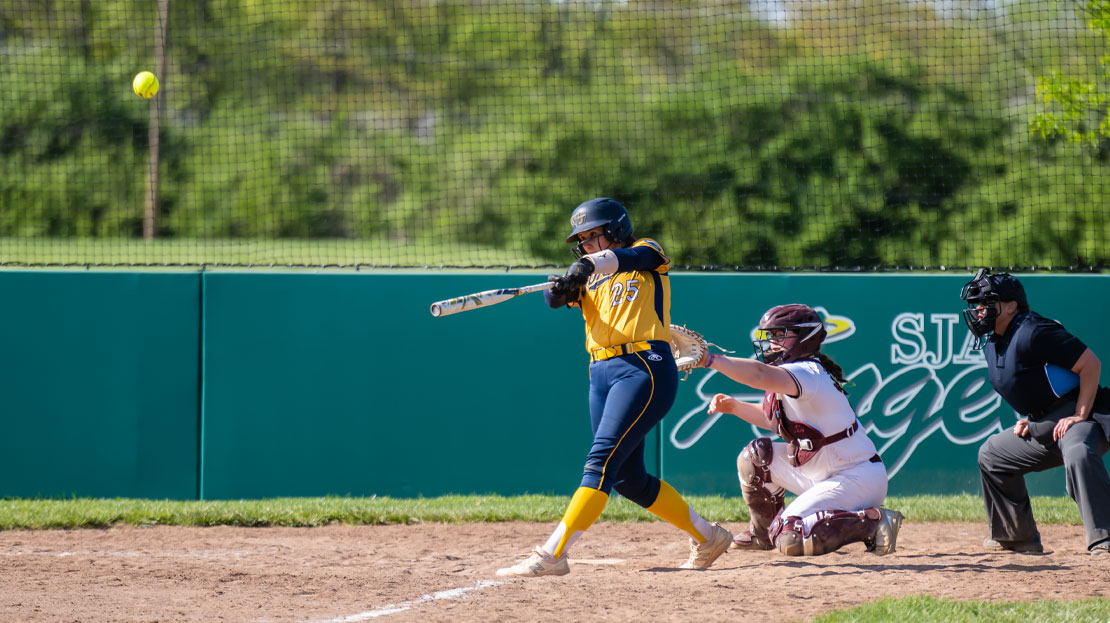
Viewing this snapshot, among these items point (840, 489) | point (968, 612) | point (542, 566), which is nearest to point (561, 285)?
point (542, 566)

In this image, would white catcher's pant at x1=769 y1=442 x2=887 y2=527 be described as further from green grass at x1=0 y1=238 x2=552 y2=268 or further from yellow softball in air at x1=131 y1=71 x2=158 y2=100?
green grass at x1=0 y1=238 x2=552 y2=268

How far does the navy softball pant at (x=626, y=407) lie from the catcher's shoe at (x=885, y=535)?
1.11 meters

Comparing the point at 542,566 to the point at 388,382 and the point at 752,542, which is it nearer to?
the point at 752,542

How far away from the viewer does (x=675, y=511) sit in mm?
4727

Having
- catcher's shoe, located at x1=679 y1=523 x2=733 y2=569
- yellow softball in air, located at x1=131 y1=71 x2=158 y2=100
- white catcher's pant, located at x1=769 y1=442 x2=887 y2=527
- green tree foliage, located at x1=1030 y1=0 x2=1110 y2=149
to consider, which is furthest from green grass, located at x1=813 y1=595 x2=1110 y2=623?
yellow softball in air, located at x1=131 y1=71 x2=158 y2=100

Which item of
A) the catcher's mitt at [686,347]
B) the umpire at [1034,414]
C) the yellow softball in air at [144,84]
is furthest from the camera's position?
the yellow softball in air at [144,84]

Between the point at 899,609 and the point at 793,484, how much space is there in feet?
4.06

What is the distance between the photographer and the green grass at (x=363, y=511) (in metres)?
6.22

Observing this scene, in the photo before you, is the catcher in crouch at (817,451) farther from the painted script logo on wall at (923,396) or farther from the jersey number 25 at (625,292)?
the painted script logo on wall at (923,396)

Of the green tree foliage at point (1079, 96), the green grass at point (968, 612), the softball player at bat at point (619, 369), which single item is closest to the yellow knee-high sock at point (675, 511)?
the softball player at bat at point (619, 369)

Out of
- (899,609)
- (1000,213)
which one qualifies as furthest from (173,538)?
(1000,213)

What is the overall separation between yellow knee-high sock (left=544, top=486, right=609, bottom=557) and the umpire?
7.13 ft

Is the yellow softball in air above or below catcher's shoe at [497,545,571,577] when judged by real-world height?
above

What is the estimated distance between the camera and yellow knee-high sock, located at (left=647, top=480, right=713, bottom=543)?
4.72 m
